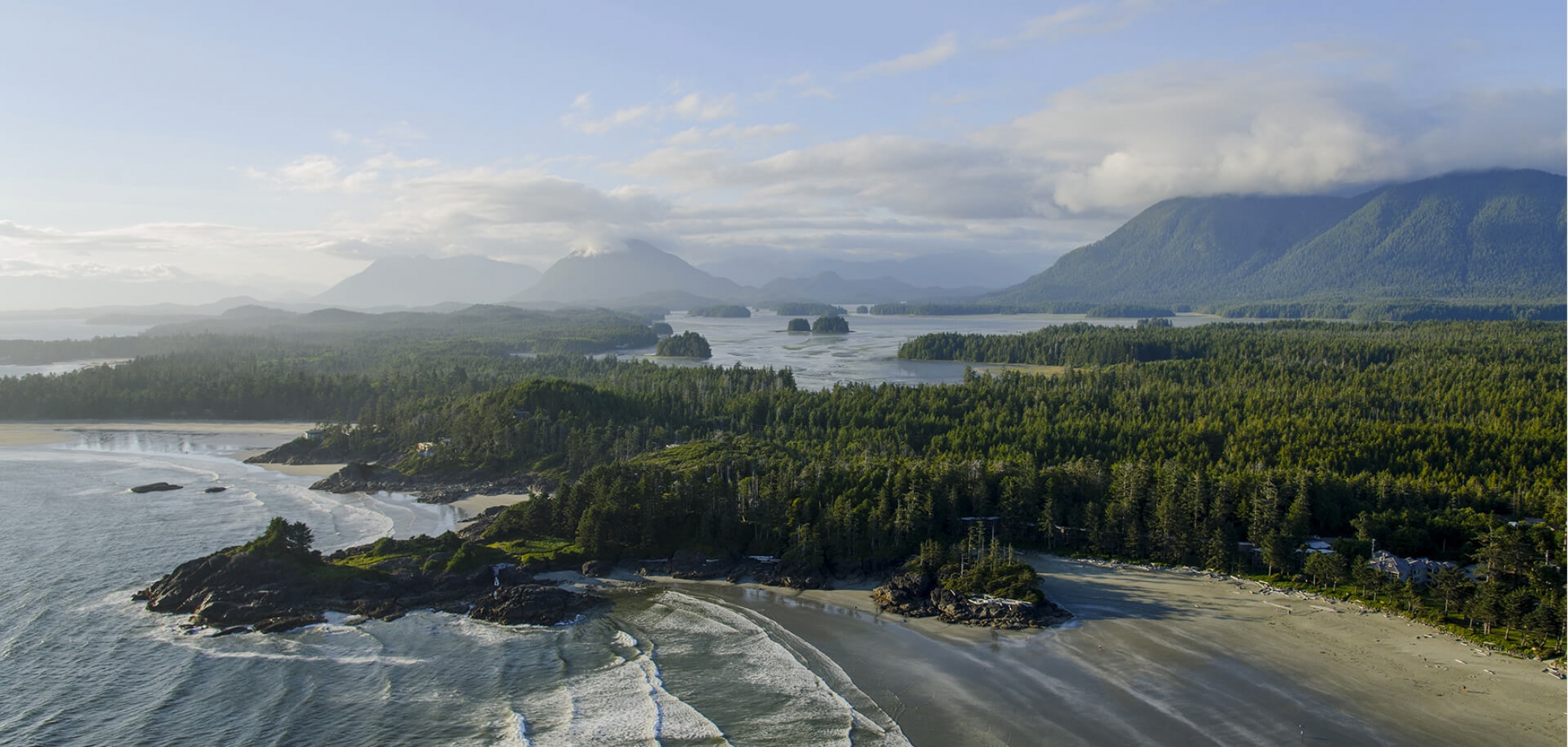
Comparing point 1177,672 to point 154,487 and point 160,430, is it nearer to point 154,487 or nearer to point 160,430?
point 154,487

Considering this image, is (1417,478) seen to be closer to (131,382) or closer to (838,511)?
(838,511)

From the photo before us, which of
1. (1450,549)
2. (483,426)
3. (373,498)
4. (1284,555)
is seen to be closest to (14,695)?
(373,498)

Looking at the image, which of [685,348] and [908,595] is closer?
[908,595]

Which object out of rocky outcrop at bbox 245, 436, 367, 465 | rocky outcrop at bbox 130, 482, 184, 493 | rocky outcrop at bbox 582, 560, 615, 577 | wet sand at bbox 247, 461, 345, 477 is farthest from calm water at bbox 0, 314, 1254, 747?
rocky outcrop at bbox 245, 436, 367, 465

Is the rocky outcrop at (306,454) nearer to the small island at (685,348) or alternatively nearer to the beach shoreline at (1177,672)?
the beach shoreline at (1177,672)

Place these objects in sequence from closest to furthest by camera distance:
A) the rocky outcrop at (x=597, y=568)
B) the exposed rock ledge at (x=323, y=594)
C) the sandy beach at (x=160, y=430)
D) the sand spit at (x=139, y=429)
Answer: the exposed rock ledge at (x=323, y=594) < the rocky outcrop at (x=597, y=568) < the sandy beach at (x=160, y=430) < the sand spit at (x=139, y=429)

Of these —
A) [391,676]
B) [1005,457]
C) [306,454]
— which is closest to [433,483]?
[306,454]

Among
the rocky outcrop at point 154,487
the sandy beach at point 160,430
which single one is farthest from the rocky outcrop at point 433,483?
the sandy beach at point 160,430
